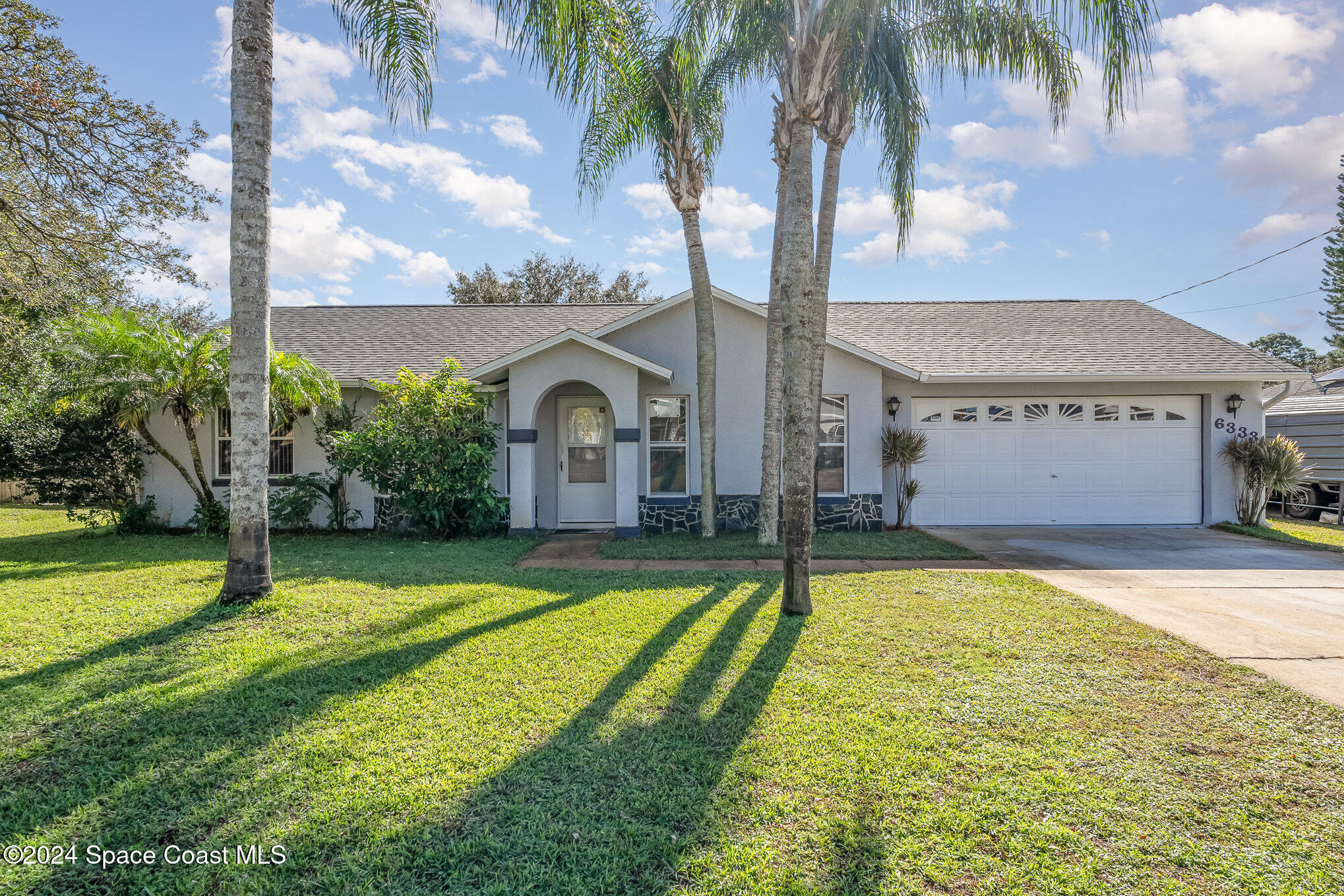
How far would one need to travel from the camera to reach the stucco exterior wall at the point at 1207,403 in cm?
1112

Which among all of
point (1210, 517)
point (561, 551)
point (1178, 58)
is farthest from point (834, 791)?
point (1210, 517)

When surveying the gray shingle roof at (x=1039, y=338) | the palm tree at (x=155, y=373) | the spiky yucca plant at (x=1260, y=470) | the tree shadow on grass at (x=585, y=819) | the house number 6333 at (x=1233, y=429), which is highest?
the gray shingle roof at (x=1039, y=338)

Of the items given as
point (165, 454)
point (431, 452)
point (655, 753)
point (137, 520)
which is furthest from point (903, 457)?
point (137, 520)

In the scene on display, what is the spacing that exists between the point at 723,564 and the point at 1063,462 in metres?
7.46

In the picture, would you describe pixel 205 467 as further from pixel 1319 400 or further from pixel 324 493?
pixel 1319 400

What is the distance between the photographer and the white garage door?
11.2 metres

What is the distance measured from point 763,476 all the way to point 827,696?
18.7ft

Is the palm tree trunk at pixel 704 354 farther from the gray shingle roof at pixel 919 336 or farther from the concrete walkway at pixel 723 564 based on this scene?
the gray shingle roof at pixel 919 336

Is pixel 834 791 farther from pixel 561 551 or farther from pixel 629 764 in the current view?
pixel 561 551

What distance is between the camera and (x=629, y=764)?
3131 millimetres

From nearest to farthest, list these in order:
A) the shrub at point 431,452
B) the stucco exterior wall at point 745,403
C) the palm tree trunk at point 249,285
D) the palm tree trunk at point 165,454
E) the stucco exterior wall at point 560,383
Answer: the palm tree trunk at point 249,285, the shrub at point 431,452, the palm tree trunk at point 165,454, the stucco exterior wall at point 560,383, the stucco exterior wall at point 745,403

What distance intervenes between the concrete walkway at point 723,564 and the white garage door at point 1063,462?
3.56 metres

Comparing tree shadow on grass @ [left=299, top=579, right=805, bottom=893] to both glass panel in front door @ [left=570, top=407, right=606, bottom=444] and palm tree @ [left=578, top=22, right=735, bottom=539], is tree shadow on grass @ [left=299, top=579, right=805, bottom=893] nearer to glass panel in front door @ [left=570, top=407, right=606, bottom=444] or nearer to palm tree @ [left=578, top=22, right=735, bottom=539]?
palm tree @ [left=578, top=22, right=735, bottom=539]

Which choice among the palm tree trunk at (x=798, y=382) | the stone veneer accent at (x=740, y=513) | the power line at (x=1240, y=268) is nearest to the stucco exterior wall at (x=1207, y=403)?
the stone veneer accent at (x=740, y=513)
